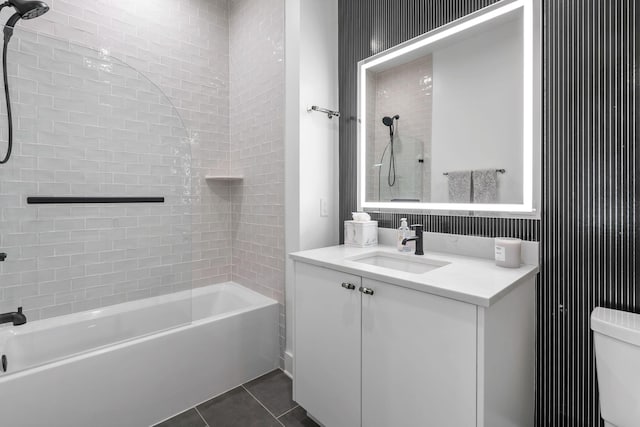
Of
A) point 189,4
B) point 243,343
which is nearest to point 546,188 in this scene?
point 243,343

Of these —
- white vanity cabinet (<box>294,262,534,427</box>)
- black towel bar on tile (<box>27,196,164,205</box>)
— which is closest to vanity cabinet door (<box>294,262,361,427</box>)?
white vanity cabinet (<box>294,262,534,427</box>)

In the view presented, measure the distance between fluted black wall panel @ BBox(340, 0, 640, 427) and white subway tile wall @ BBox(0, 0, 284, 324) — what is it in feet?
4.94

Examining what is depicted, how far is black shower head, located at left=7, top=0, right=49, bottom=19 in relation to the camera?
4.50 feet

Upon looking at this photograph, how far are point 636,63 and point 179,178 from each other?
235 cm

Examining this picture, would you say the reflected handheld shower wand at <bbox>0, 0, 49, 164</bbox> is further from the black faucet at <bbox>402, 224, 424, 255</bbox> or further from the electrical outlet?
the black faucet at <bbox>402, 224, 424, 255</bbox>

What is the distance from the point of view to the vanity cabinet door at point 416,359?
3.15ft

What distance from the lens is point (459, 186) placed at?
157 cm

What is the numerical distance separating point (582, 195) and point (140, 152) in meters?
2.35

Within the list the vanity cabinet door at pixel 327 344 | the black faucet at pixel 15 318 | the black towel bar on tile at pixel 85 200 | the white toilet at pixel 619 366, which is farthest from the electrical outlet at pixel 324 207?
the black faucet at pixel 15 318

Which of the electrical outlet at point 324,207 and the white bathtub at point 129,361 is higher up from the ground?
the electrical outlet at point 324,207

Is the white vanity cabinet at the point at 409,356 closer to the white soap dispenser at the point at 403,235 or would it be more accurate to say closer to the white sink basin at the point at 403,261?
the white sink basin at the point at 403,261

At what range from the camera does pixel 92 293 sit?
1.85 metres

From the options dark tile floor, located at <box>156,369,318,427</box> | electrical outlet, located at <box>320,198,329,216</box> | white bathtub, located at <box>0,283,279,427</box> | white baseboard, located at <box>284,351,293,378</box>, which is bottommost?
dark tile floor, located at <box>156,369,318,427</box>

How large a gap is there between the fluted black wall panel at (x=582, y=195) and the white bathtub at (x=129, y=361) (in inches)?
62.1
